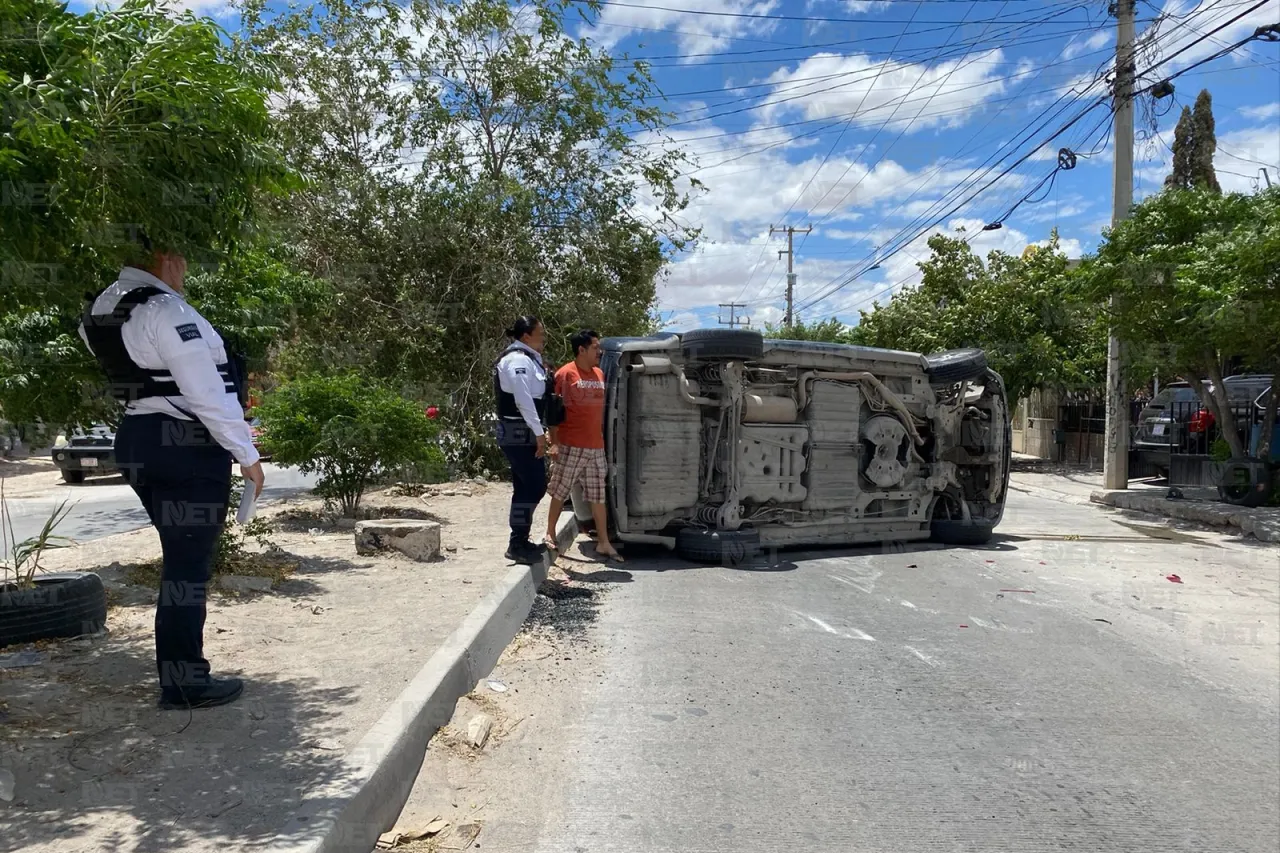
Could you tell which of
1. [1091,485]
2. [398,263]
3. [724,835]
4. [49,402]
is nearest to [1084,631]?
[724,835]

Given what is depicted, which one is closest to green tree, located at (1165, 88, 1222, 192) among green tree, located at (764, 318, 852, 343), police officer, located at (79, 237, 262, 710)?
green tree, located at (764, 318, 852, 343)

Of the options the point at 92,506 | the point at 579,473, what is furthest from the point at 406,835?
the point at 92,506

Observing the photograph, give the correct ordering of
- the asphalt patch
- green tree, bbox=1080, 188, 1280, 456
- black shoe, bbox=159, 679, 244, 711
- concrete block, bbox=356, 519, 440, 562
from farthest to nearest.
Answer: green tree, bbox=1080, 188, 1280, 456 < concrete block, bbox=356, 519, 440, 562 < the asphalt patch < black shoe, bbox=159, 679, 244, 711

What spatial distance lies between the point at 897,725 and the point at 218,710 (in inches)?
120

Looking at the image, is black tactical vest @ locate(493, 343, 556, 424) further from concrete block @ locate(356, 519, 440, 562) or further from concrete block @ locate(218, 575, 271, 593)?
concrete block @ locate(218, 575, 271, 593)

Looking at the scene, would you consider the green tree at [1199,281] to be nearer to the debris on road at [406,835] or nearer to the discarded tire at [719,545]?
the discarded tire at [719,545]

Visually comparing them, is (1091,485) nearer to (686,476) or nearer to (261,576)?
(686,476)

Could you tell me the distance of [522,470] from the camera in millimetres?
6891

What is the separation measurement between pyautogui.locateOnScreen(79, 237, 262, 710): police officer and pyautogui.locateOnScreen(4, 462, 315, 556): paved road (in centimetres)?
437

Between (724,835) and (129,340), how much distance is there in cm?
290

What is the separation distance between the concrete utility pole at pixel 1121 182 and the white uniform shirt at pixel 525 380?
37.1ft

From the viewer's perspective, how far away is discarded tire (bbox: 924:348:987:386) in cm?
932

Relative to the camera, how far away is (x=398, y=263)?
13555 millimetres

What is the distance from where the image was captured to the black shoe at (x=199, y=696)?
3.72 meters
